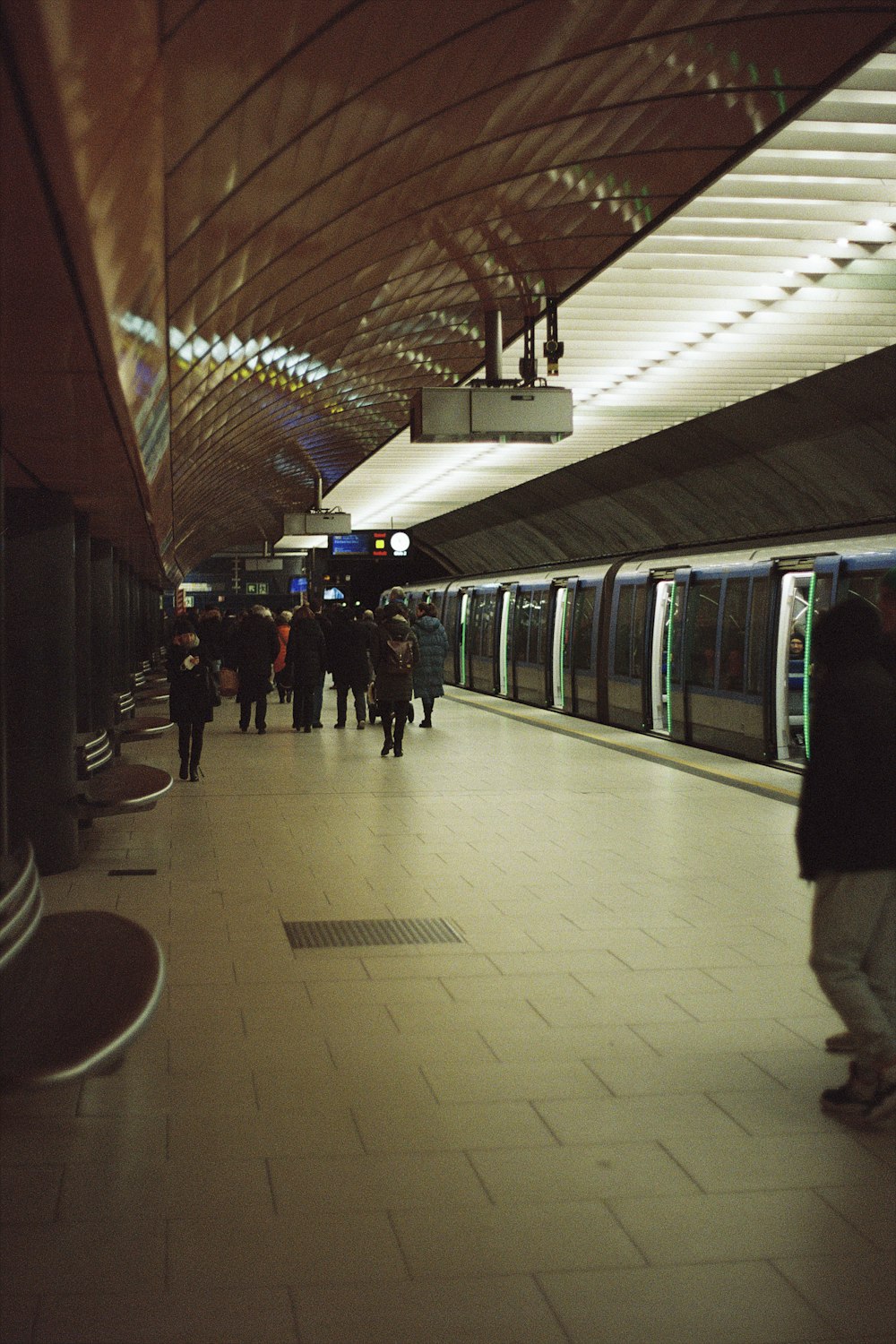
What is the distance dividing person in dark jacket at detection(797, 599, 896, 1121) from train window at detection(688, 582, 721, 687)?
39.9 feet

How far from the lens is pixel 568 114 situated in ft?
23.0

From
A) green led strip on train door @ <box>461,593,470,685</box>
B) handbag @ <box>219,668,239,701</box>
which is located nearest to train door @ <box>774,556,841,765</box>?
handbag @ <box>219,668,239,701</box>

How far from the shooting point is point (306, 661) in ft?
63.4

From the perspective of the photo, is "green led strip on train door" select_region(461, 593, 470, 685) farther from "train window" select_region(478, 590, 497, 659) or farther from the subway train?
the subway train

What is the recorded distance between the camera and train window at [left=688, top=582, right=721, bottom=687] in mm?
17000

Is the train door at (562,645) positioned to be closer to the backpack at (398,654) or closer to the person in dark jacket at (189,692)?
the backpack at (398,654)

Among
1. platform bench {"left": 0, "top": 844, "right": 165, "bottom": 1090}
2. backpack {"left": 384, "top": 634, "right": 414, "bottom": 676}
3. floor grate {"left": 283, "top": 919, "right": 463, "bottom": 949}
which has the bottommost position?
floor grate {"left": 283, "top": 919, "right": 463, "bottom": 949}

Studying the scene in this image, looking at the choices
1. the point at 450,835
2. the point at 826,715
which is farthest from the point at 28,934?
the point at 450,835

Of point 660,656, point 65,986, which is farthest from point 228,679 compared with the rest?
point 65,986

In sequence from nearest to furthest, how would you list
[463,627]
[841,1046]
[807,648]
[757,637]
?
[841,1046], [807,648], [757,637], [463,627]

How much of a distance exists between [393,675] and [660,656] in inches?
175

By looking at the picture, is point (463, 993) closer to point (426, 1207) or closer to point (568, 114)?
point (426, 1207)

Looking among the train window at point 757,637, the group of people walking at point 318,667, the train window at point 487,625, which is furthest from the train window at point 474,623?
the train window at point 757,637

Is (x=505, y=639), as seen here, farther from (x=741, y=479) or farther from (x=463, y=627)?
(x=741, y=479)
